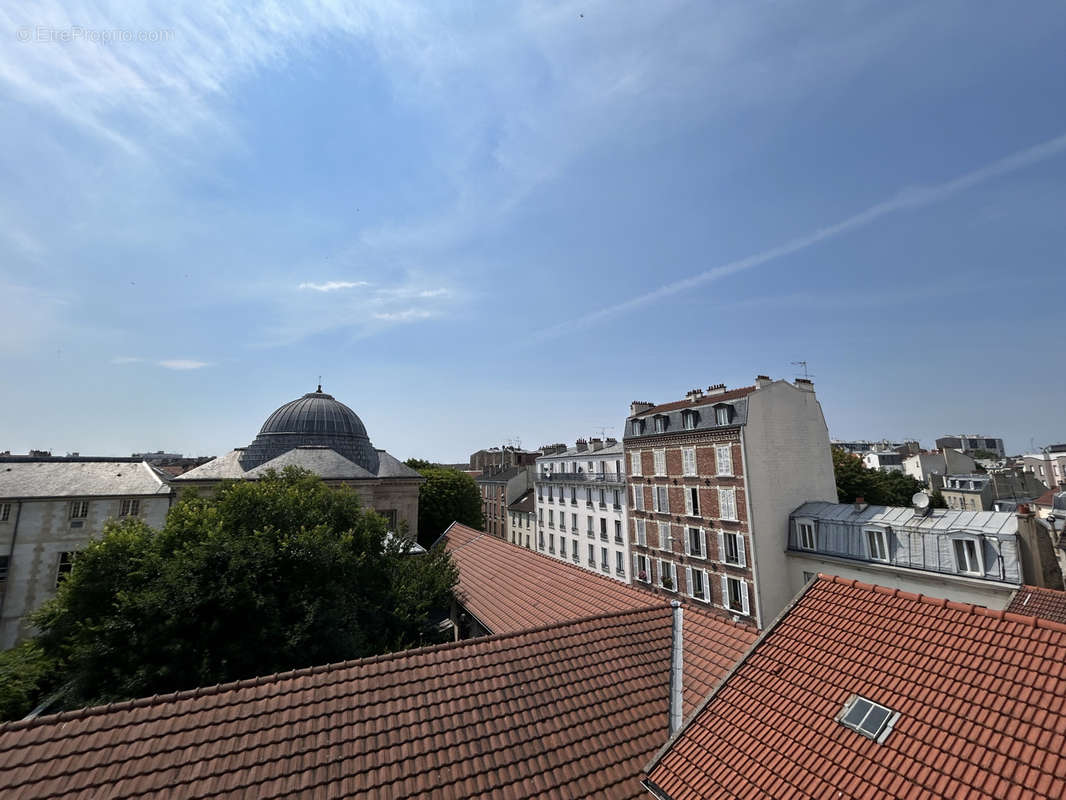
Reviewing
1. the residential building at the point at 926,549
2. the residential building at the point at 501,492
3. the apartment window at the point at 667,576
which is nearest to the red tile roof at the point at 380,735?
the residential building at the point at 926,549

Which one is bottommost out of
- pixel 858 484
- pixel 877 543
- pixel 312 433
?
pixel 877 543

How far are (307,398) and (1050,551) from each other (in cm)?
5716

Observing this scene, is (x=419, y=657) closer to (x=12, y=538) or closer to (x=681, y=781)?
(x=681, y=781)

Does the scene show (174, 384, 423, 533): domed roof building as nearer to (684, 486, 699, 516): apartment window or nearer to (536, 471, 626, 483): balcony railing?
(536, 471, 626, 483): balcony railing

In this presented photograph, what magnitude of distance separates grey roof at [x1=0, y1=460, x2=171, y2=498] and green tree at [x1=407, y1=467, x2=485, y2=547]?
24818 millimetres

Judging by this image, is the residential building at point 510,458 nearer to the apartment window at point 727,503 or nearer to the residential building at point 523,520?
the residential building at point 523,520

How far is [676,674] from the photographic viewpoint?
9.82 m

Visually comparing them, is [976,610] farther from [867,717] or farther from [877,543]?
[877,543]

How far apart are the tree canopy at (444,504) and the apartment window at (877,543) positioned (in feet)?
129

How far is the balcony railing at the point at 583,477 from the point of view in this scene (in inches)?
1524

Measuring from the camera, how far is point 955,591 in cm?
2083

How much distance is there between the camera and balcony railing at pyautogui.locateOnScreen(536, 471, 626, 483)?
127ft

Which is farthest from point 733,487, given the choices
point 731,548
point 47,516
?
point 47,516

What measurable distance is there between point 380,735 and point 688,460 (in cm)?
2674
